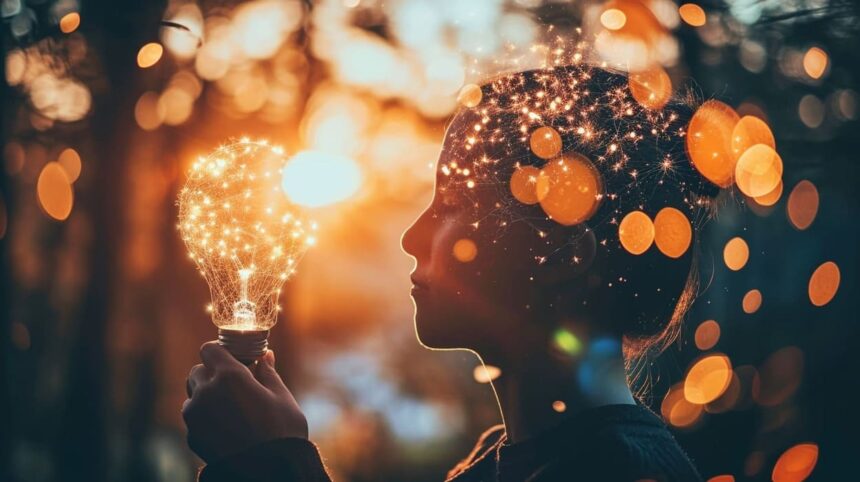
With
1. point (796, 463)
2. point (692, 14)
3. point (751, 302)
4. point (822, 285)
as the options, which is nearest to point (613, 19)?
point (692, 14)

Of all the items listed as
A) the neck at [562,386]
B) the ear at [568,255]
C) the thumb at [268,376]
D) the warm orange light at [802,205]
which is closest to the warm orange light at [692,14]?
the warm orange light at [802,205]

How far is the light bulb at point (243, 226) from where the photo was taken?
93.9 inches

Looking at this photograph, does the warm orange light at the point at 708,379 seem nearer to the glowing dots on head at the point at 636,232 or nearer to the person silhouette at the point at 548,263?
the person silhouette at the point at 548,263

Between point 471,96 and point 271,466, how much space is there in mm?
1199

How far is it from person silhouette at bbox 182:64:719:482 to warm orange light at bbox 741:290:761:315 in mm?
4418

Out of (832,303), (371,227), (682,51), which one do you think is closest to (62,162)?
(371,227)

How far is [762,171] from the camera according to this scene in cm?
467

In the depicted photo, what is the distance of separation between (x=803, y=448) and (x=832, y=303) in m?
1.30

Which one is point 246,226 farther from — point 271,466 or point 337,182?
point 337,182

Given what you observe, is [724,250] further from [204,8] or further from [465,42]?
[204,8]

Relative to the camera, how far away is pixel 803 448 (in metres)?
5.75

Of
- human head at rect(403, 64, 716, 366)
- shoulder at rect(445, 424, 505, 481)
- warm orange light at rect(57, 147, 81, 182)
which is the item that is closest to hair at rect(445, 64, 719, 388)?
human head at rect(403, 64, 716, 366)

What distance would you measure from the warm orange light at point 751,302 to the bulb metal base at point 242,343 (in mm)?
4964

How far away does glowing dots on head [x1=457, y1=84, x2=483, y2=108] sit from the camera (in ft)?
6.42
